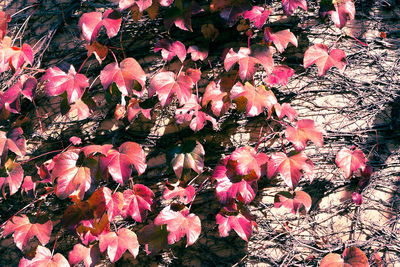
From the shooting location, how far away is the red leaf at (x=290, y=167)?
161 centimetres

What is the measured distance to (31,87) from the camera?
191 centimetres

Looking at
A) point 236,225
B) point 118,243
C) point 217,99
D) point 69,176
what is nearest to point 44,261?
point 118,243

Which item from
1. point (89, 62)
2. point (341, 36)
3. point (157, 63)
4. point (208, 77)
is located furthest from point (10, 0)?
point (341, 36)

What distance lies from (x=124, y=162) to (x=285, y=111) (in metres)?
0.93

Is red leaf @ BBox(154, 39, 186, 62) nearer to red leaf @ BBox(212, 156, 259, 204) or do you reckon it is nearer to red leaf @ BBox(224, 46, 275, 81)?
red leaf @ BBox(224, 46, 275, 81)

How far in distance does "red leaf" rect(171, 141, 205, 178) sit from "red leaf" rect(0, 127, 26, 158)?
0.90 meters

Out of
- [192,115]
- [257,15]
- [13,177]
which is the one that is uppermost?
[257,15]

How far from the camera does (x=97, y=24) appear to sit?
170 cm

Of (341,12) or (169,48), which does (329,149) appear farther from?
(169,48)

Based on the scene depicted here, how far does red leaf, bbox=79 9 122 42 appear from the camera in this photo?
→ 1683mm

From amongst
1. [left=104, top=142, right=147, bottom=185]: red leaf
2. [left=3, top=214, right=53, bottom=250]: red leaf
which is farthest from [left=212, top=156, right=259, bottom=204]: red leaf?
[left=3, top=214, right=53, bottom=250]: red leaf

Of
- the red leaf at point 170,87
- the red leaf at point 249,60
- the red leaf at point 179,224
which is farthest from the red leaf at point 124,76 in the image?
the red leaf at point 179,224

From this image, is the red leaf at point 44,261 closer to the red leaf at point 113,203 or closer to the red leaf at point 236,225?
the red leaf at point 113,203

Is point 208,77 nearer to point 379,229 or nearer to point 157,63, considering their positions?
point 157,63
